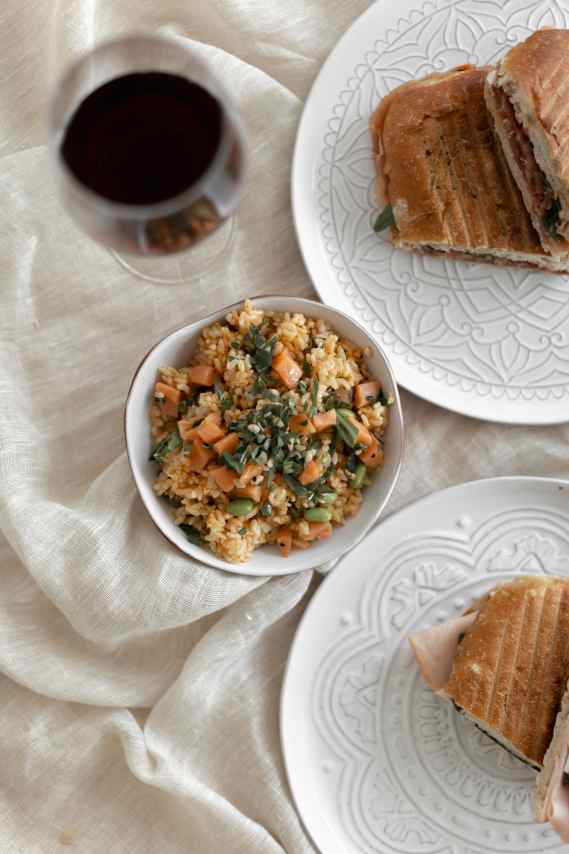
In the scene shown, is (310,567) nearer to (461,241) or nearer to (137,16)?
(461,241)

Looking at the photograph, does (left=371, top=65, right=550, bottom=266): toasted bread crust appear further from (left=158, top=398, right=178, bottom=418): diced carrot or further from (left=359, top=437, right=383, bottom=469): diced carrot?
(left=158, top=398, right=178, bottom=418): diced carrot

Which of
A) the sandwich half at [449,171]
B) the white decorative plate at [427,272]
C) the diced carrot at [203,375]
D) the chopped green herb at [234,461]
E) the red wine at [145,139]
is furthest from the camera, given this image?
the white decorative plate at [427,272]

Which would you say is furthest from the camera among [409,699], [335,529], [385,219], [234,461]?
[409,699]

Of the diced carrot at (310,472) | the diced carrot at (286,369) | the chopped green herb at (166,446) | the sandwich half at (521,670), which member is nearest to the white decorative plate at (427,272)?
the diced carrot at (286,369)

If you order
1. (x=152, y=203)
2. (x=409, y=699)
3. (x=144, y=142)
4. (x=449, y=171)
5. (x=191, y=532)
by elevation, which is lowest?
(x=409, y=699)

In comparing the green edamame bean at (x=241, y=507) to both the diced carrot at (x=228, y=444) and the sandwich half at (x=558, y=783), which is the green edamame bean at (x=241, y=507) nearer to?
the diced carrot at (x=228, y=444)

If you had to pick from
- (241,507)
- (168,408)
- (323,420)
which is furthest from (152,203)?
(241,507)

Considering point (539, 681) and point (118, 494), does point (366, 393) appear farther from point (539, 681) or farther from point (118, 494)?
point (539, 681)
